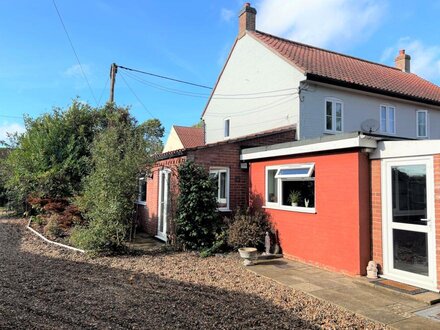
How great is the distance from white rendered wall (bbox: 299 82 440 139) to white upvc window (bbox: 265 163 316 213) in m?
3.45

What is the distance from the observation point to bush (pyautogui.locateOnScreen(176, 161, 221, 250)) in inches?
405

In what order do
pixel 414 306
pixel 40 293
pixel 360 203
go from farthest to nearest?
pixel 360 203 → pixel 40 293 → pixel 414 306

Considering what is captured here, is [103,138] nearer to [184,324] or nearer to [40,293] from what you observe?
[40,293]

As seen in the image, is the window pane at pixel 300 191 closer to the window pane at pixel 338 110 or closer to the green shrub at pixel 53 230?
the window pane at pixel 338 110

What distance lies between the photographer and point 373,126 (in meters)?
15.2

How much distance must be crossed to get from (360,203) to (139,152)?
6582 millimetres

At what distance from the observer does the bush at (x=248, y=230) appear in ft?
33.1

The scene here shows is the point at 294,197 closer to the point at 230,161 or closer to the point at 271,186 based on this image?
the point at 271,186

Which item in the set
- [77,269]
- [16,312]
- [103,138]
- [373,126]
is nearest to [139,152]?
[103,138]

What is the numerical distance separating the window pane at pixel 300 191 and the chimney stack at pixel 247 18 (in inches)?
427

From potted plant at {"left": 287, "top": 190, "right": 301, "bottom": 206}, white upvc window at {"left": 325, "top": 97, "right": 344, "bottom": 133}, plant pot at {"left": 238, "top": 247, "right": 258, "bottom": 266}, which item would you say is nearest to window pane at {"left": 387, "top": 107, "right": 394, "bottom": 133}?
white upvc window at {"left": 325, "top": 97, "right": 344, "bottom": 133}

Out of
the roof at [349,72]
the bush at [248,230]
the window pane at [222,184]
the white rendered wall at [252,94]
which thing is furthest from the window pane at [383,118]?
the bush at [248,230]

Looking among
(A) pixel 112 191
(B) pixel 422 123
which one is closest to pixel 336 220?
(A) pixel 112 191

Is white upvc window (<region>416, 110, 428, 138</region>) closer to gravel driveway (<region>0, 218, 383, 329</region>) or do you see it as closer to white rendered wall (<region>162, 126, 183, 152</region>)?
gravel driveway (<region>0, 218, 383, 329</region>)
